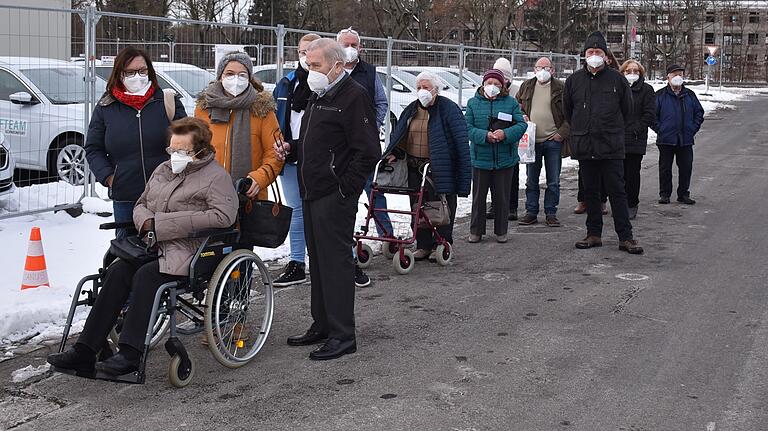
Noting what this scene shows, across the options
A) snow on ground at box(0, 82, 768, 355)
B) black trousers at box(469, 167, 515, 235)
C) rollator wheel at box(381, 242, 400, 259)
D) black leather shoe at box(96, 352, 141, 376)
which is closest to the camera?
black leather shoe at box(96, 352, 141, 376)

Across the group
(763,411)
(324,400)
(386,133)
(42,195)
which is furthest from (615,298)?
(386,133)

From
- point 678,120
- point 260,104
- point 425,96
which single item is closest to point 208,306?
point 260,104

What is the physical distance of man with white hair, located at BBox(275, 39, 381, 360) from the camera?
19.2 ft

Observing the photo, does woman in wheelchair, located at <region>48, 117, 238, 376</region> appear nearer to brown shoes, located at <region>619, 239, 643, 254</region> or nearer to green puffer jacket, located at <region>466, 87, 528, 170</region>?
green puffer jacket, located at <region>466, 87, 528, 170</region>

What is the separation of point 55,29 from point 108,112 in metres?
5.21

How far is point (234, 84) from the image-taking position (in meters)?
6.23

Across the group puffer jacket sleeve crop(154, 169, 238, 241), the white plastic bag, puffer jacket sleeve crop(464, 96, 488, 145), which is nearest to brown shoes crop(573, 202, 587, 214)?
the white plastic bag

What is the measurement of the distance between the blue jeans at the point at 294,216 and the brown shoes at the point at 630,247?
3.36 meters

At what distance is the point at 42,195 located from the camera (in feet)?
34.6

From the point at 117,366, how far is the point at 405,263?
377 cm

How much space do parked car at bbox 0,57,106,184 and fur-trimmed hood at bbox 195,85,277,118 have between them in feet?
15.2

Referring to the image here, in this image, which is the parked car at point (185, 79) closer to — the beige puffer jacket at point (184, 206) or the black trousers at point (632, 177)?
the black trousers at point (632, 177)

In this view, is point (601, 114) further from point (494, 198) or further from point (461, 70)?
point (461, 70)

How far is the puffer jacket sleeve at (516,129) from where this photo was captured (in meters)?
9.66
